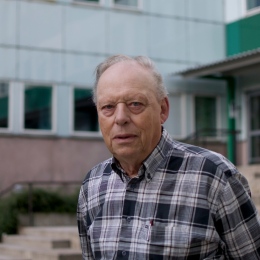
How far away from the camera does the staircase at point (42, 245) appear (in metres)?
12.8

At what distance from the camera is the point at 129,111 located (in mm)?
A: 2934

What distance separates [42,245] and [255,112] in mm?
8613

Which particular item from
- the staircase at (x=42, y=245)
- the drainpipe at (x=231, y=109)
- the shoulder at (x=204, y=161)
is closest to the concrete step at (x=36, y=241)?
the staircase at (x=42, y=245)

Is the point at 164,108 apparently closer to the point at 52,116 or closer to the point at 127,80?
the point at 127,80

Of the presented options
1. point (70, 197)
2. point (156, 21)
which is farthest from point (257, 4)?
point (70, 197)

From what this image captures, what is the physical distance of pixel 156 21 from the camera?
842 inches

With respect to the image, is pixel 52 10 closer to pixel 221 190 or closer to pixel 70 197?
pixel 70 197

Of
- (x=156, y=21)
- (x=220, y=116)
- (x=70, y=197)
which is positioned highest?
(x=156, y=21)

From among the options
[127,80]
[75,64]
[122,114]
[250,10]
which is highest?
[250,10]

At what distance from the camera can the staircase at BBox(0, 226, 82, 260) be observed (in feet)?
42.1

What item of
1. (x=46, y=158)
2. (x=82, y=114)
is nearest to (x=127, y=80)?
(x=46, y=158)

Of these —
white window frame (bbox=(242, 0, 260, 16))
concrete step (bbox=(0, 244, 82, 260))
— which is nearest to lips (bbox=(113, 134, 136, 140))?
concrete step (bbox=(0, 244, 82, 260))

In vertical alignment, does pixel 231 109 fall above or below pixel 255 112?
above

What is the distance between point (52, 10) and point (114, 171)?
17295 millimetres
